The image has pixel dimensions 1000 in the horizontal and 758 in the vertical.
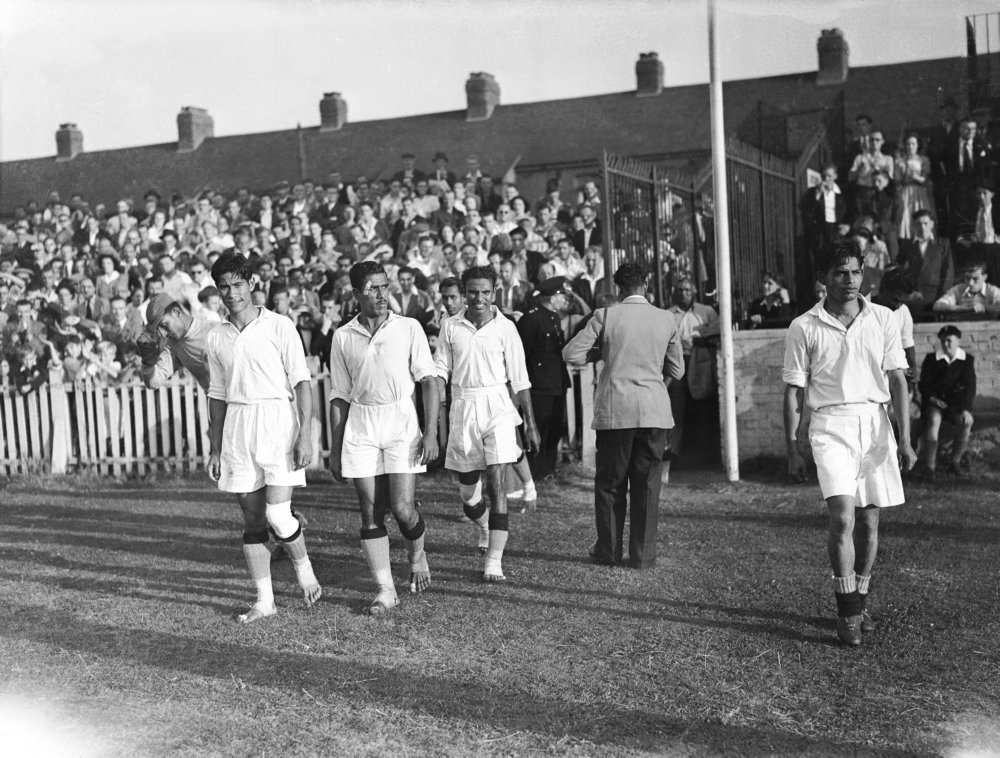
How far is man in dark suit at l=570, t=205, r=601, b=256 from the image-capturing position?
49.2 feet

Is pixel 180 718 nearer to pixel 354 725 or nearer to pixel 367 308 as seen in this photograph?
pixel 354 725

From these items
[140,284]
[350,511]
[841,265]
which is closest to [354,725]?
[841,265]

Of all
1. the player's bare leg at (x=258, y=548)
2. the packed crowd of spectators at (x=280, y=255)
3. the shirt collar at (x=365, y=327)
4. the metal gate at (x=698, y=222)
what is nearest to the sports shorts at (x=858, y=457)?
the shirt collar at (x=365, y=327)

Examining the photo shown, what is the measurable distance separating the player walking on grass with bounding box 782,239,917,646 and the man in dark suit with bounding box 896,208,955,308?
22.8ft

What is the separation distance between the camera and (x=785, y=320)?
40.1 ft

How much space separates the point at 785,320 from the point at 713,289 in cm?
189

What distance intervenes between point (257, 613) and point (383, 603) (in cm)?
73

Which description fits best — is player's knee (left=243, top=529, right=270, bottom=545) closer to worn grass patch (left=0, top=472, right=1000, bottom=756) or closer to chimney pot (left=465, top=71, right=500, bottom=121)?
worn grass patch (left=0, top=472, right=1000, bottom=756)

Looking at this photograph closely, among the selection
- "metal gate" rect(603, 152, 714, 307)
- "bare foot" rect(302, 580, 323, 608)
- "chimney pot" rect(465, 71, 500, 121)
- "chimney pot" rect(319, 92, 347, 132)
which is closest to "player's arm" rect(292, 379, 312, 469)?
"bare foot" rect(302, 580, 323, 608)

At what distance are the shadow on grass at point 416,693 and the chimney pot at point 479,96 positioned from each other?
2509 cm

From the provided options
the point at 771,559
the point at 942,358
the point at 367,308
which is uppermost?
the point at 367,308

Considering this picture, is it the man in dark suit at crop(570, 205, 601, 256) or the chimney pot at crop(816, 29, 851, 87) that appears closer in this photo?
the man in dark suit at crop(570, 205, 601, 256)

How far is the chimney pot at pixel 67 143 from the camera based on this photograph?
101 feet

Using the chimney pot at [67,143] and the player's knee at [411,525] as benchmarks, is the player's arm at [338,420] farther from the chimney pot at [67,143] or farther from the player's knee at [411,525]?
the chimney pot at [67,143]
